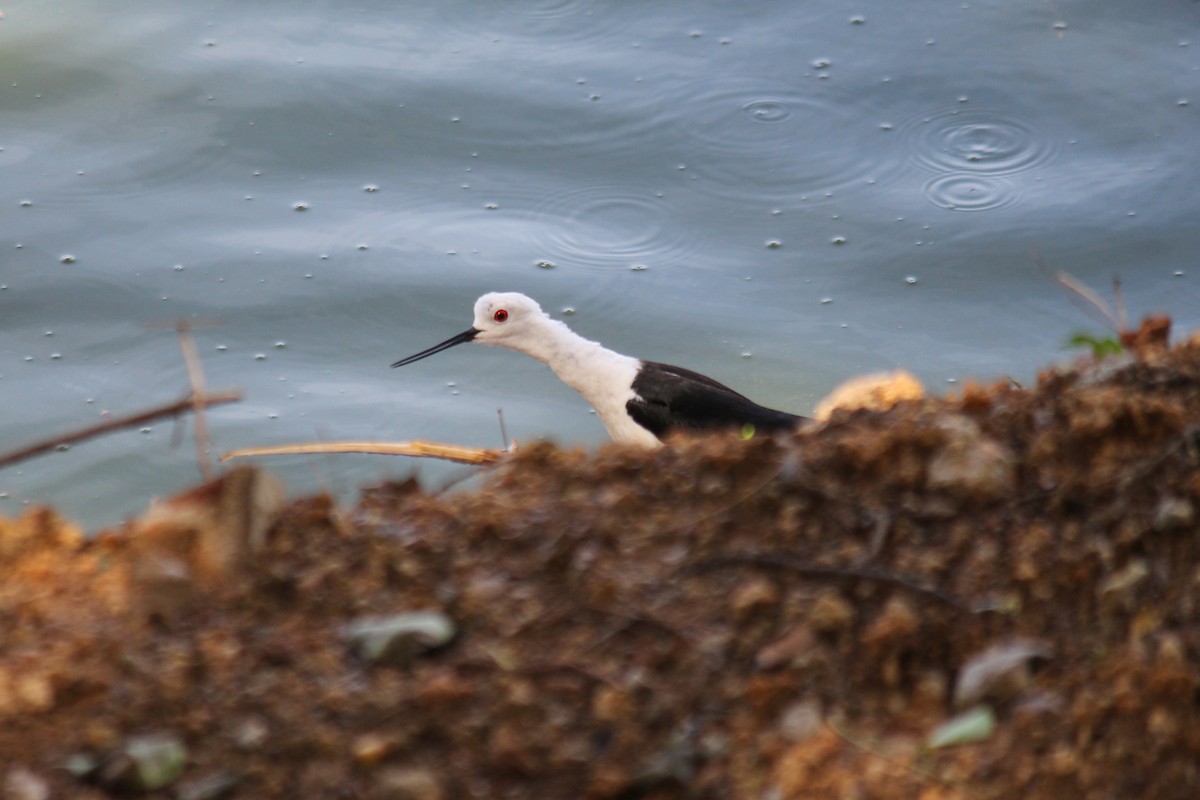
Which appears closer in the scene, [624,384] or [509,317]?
[624,384]

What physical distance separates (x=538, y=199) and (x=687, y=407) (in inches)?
62.2

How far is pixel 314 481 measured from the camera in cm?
427

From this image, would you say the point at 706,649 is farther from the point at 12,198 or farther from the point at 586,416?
the point at 12,198

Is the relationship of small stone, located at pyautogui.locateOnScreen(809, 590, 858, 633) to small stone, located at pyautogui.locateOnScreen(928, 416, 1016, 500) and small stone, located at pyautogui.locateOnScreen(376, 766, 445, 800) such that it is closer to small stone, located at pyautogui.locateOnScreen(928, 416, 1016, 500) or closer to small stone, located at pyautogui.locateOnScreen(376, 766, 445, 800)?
small stone, located at pyautogui.locateOnScreen(928, 416, 1016, 500)

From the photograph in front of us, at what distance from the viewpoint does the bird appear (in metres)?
3.61

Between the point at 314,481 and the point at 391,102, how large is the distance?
1.67m

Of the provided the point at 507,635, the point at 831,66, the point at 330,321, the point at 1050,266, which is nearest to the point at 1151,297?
the point at 1050,266

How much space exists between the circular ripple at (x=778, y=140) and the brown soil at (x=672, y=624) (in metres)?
3.45

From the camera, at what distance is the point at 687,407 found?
365cm

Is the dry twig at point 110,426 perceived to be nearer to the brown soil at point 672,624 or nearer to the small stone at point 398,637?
the brown soil at point 672,624

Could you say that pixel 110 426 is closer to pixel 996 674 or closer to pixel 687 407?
pixel 996 674

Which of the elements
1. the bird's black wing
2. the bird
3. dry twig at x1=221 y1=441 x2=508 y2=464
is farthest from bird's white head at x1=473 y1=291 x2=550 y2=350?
dry twig at x1=221 y1=441 x2=508 y2=464

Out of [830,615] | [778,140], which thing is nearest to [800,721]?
[830,615]

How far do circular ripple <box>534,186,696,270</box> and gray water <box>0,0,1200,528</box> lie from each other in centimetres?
1
